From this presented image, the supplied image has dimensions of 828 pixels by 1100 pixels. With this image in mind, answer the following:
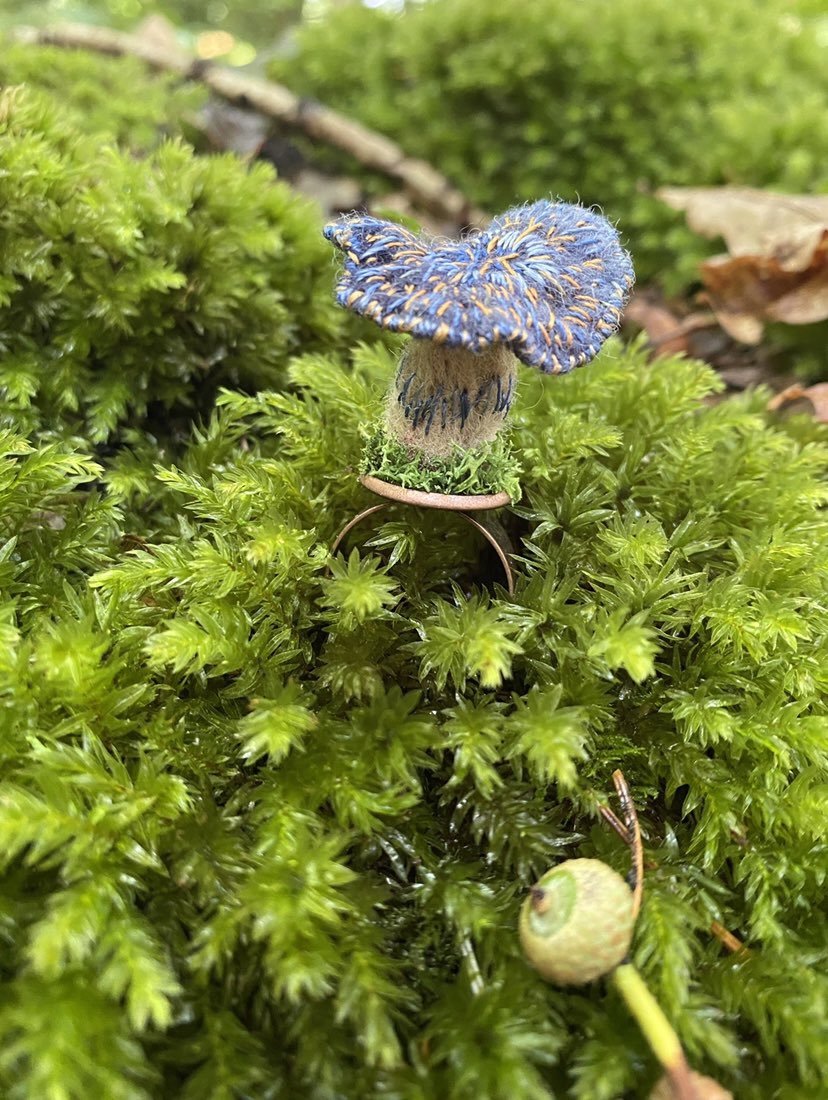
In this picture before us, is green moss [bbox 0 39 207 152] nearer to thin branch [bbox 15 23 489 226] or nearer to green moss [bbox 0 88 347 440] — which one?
thin branch [bbox 15 23 489 226]

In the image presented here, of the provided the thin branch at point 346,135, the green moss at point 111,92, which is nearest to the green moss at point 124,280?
the green moss at point 111,92

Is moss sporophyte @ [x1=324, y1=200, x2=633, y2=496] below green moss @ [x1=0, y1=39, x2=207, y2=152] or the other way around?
the other way around

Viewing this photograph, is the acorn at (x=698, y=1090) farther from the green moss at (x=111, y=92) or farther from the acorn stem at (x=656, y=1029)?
the green moss at (x=111, y=92)

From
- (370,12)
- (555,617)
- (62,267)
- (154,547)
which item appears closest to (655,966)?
(555,617)

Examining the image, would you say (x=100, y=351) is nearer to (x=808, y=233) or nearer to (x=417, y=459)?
(x=417, y=459)

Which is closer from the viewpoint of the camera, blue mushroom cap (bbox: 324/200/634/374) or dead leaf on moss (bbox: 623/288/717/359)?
blue mushroom cap (bbox: 324/200/634/374)

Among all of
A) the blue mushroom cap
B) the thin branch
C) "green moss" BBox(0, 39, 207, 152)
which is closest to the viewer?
the blue mushroom cap

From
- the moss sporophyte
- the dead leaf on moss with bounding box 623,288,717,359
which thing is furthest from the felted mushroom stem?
the dead leaf on moss with bounding box 623,288,717,359
